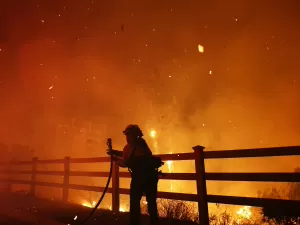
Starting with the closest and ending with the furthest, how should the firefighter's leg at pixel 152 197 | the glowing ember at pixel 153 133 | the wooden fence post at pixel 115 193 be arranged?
1. the firefighter's leg at pixel 152 197
2. the wooden fence post at pixel 115 193
3. the glowing ember at pixel 153 133

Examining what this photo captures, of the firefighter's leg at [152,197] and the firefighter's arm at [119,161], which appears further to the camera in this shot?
the firefighter's arm at [119,161]

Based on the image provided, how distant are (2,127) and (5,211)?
28635 millimetres

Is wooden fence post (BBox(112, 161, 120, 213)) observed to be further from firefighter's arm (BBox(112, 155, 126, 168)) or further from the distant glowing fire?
the distant glowing fire

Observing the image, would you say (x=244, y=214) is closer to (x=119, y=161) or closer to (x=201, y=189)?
(x=201, y=189)

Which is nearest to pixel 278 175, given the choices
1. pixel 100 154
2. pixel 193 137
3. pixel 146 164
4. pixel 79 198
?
pixel 146 164

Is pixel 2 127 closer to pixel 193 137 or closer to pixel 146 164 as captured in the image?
pixel 146 164

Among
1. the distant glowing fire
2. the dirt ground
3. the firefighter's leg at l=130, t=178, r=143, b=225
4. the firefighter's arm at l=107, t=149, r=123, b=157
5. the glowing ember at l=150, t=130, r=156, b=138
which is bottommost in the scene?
the distant glowing fire

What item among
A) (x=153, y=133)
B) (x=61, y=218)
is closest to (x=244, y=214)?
(x=61, y=218)

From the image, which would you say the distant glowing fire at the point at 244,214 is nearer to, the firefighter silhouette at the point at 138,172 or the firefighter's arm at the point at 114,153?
the firefighter silhouette at the point at 138,172

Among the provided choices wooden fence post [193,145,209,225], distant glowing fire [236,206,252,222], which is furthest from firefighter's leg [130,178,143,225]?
distant glowing fire [236,206,252,222]

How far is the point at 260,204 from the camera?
4387mm

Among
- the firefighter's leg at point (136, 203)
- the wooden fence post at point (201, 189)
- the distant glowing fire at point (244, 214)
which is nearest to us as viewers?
the firefighter's leg at point (136, 203)

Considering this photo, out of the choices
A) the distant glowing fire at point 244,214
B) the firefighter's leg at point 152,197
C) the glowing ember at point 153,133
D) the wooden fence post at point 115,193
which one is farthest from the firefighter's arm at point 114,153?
the glowing ember at point 153,133

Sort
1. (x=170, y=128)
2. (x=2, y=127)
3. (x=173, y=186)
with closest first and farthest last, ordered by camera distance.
Result: (x=2, y=127) < (x=173, y=186) < (x=170, y=128)
